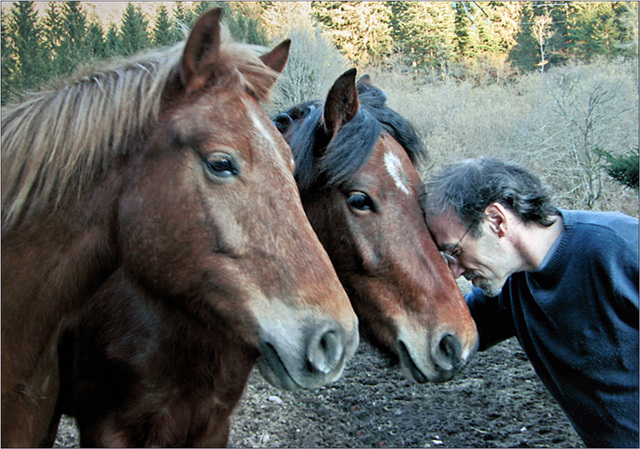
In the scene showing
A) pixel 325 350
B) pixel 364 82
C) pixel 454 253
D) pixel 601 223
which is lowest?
pixel 454 253

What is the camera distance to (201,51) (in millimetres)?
1566

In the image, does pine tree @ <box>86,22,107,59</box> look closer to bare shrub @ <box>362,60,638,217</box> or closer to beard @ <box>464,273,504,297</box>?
beard @ <box>464,273,504,297</box>

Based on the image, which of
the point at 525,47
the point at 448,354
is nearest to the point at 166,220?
the point at 448,354

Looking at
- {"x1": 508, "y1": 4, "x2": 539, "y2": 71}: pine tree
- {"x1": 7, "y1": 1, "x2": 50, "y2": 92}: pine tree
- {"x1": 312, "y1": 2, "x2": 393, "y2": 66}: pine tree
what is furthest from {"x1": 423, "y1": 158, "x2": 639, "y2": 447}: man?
{"x1": 508, "y1": 4, "x2": 539, "y2": 71}: pine tree

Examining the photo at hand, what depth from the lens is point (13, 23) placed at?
3066mm

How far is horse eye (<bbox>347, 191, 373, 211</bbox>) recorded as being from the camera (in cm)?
219

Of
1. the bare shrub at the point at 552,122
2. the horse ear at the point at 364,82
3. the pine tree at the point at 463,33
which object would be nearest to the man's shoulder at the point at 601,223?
the horse ear at the point at 364,82

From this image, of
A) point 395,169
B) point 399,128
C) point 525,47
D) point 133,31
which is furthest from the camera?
point 525,47

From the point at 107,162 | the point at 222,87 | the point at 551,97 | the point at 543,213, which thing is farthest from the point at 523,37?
the point at 107,162

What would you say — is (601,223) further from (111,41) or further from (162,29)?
(111,41)

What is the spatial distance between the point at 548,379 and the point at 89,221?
7.01 ft

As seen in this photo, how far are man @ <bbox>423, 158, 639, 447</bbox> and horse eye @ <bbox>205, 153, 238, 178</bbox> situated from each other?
1.05 m

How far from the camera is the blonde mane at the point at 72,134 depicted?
59.0 inches

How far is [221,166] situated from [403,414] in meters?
2.86
